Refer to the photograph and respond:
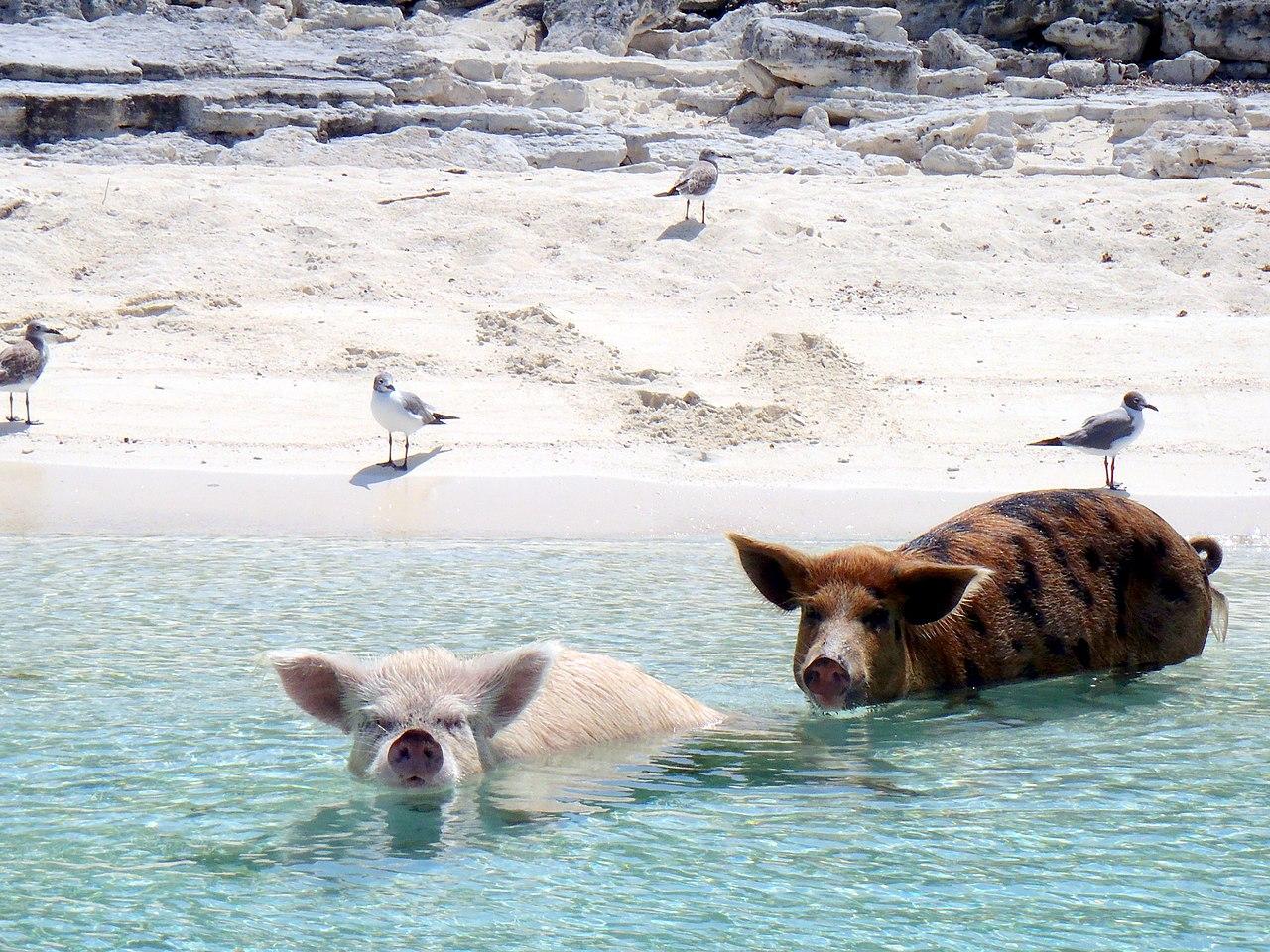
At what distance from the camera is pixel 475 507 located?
30.5ft

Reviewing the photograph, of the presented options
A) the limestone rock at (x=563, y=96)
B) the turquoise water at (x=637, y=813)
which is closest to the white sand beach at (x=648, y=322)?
the turquoise water at (x=637, y=813)

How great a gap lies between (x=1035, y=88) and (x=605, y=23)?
21.8 ft

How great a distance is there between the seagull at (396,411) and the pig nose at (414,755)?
590 cm

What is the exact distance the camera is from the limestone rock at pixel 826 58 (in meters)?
21.1

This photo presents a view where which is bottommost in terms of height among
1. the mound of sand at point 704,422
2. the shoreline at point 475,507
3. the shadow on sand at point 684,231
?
the shoreline at point 475,507

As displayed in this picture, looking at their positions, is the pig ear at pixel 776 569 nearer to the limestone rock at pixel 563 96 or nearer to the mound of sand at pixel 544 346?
the mound of sand at pixel 544 346

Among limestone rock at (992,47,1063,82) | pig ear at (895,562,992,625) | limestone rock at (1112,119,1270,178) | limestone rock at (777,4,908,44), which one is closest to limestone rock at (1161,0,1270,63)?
limestone rock at (992,47,1063,82)

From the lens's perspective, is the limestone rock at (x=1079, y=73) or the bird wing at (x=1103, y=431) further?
the limestone rock at (x=1079, y=73)

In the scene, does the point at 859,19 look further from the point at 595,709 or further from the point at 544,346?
the point at 595,709

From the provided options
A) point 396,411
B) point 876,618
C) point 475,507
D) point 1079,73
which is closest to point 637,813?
point 876,618

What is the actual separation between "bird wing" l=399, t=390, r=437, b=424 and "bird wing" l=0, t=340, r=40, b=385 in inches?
98.0

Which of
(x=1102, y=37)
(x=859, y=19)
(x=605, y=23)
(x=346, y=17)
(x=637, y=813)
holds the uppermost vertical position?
(x=1102, y=37)

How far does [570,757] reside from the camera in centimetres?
503

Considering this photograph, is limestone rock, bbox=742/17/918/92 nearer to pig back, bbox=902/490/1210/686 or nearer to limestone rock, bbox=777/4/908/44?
limestone rock, bbox=777/4/908/44
